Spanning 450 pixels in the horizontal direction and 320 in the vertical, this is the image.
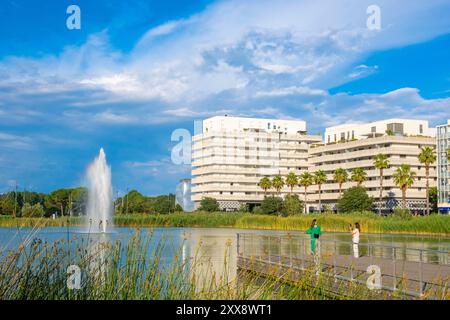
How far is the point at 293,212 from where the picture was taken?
11138 cm

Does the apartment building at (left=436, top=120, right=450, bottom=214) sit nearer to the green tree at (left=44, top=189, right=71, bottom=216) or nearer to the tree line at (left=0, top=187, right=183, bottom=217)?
the tree line at (left=0, top=187, right=183, bottom=217)

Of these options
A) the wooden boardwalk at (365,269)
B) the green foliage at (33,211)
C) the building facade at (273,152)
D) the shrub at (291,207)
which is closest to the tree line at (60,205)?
the green foliage at (33,211)

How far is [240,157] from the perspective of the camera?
492 ft

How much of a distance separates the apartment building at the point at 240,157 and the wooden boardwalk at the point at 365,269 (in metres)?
119

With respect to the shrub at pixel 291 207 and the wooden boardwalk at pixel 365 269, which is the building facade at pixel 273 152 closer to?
the shrub at pixel 291 207

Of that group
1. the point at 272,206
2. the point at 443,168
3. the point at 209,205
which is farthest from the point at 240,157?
the point at 443,168

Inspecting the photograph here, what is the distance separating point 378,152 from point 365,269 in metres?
111

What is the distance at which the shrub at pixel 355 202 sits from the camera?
109688 millimetres

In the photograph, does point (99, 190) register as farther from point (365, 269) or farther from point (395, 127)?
point (395, 127)

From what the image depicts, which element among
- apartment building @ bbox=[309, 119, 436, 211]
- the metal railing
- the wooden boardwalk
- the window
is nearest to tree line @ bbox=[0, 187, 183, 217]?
the wooden boardwalk

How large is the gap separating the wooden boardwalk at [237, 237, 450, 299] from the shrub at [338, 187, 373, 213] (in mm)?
84399

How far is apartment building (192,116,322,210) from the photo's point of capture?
484ft
